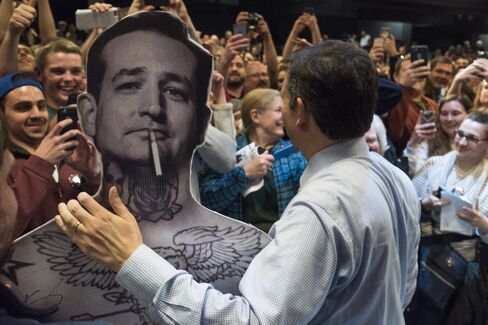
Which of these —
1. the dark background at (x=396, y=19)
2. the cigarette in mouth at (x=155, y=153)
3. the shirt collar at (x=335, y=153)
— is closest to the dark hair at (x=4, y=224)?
the cigarette in mouth at (x=155, y=153)

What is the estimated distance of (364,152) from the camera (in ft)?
3.83

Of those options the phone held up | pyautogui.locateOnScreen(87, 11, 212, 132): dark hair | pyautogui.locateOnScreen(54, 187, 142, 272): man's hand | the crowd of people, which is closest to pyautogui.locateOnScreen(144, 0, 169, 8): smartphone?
the crowd of people

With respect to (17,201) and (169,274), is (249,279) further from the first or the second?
(17,201)

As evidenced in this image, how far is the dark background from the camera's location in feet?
25.4

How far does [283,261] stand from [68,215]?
1.41ft

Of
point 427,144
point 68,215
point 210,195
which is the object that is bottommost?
point 427,144

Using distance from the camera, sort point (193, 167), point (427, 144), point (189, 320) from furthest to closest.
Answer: point (427, 144), point (193, 167), point (189, 320)

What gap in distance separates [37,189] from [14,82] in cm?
35

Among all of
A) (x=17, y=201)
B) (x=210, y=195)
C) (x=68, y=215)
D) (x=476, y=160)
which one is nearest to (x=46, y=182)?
(x=17, y=201)

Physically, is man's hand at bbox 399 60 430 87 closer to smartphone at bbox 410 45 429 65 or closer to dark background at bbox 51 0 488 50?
smartphone at bbox 410 45 429 65

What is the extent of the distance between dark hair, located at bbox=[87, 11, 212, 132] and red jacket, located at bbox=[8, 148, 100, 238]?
0.66 ft

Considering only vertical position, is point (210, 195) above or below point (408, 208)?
below

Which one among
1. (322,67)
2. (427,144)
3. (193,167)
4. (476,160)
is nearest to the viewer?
(322,67)

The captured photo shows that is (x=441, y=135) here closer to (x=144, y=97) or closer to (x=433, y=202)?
(x=433, y=202)
